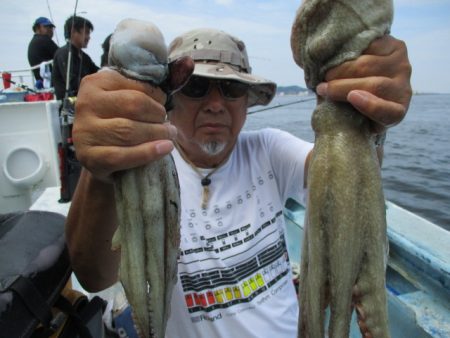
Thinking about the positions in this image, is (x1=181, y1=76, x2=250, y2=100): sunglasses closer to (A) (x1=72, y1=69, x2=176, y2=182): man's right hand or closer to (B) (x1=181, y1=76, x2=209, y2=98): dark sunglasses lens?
(B) (x1=181, y1=76, x2=209, y2=98): dark sunglasses lens

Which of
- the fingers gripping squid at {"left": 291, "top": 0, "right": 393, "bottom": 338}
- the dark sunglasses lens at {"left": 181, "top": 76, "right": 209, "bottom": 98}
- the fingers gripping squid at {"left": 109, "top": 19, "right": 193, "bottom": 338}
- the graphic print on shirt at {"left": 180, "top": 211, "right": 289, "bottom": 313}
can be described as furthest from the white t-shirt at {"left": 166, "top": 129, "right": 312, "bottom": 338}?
the fingers gripping squid at {"left": 291, "top": 0, "right": 393, "bottom": 338}

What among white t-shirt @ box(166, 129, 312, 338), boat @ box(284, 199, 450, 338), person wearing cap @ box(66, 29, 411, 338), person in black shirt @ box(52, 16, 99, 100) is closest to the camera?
person wearing cap @ box(66, 29, 411, 338)

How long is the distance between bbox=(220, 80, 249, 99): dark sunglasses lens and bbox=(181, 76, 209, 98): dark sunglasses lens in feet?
0.44

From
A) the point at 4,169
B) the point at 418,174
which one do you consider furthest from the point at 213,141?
the point at 418,174

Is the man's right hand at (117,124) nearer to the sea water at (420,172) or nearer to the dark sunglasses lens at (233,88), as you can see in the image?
the dark sunglasses lens at (233,88)

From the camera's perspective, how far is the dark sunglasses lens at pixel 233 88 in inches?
117

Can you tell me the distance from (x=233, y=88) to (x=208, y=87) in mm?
201

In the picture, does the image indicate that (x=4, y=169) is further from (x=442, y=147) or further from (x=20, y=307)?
(x=442, y=147)

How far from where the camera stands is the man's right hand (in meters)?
1.49

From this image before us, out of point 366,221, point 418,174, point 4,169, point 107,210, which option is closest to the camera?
point 366,221

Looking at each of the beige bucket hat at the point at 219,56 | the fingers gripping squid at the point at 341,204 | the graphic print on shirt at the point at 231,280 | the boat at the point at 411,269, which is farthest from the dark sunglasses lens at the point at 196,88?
the boat at the point at 411,269

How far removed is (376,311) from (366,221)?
1.15 feet

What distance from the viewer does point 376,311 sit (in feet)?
4.76

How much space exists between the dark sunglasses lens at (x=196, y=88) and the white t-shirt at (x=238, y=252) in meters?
0.55
